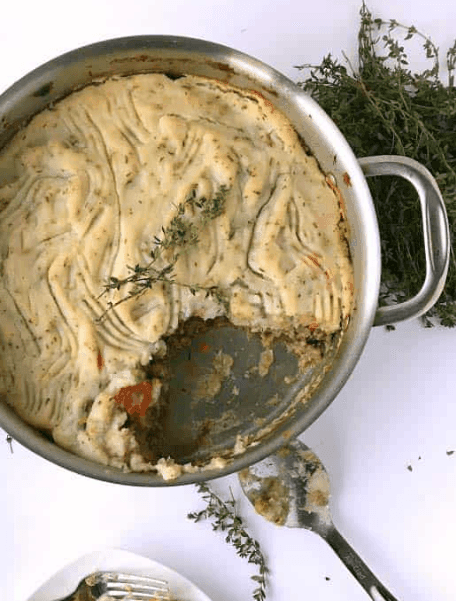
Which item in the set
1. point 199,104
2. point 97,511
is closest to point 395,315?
point 199,104

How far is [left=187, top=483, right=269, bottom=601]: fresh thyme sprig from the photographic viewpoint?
2.82 metres

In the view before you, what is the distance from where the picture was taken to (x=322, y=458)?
115 inches

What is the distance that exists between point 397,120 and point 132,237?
40.7 inches

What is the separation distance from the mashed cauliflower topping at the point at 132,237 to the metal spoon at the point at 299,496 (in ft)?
1.22

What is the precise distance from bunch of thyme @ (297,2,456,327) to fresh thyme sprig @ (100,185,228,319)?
0.58 metres

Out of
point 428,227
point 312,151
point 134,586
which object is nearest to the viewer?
point 428,227

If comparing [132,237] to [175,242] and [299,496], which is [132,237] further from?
[299,496]

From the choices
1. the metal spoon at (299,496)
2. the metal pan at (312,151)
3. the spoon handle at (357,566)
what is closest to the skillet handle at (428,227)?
the metal pan at (312,151)

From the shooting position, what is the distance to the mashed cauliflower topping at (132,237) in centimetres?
246

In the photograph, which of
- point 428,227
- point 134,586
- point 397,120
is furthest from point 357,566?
point 397,120

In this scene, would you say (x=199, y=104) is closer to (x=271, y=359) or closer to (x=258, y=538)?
(x=271, y=359)

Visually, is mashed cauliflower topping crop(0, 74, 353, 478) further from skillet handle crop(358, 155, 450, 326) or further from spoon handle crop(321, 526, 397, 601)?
spoon handle crop(321, 526, 397, 601)

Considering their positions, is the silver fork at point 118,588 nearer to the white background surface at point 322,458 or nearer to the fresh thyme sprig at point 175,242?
the white background surface at point 322,458

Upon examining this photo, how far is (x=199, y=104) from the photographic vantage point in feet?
8.39
